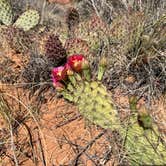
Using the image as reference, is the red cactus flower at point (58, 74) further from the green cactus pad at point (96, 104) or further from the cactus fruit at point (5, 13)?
the cactus fruit at point (5, 13)

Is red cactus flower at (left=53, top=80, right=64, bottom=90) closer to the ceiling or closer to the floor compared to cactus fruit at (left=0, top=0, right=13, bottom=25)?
closer to the floor

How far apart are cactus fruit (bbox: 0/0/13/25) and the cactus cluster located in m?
1.23

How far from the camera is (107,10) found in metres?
3.56

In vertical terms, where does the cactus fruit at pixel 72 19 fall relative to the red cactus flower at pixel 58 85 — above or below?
above

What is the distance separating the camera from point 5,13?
375cm

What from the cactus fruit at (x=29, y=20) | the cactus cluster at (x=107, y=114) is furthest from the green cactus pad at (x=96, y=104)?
the cactus fruit at (x=29, y=20)

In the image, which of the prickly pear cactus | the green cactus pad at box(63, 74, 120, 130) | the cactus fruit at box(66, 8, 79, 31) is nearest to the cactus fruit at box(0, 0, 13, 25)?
the cactus fruit at box(66, 8, 79, 31)

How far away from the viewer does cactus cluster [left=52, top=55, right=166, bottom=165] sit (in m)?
2.04

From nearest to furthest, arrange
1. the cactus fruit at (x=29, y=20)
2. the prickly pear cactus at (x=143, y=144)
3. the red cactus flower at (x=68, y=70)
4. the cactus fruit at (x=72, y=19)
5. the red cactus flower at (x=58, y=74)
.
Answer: the prickly pear cactus at (x=143, y=144) → the red cactus flower at (x=68, y=70) → the red cactus flower at (x=58, y=74) → the cactus fruit at (x=29, y=20) → the cactus fruit at (x=72, y=19)

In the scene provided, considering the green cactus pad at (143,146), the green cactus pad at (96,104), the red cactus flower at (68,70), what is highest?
the red cactus flower at (68,70)

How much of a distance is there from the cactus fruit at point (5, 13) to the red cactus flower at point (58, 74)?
3.93 ft

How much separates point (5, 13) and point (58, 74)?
132 cm

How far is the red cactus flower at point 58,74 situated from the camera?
8.41ft

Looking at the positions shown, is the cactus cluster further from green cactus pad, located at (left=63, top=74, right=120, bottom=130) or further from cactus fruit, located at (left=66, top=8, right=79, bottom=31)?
cactus fruit, located at (left=66, top=8, right=79, bottom=31)
